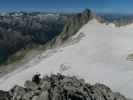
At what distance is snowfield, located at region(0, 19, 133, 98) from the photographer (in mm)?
52812

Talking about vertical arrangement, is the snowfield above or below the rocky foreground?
below

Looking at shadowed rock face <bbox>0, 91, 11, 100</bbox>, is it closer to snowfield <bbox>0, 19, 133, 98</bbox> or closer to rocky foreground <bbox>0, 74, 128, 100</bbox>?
rocky foreground <bbox>0, 74, 128, 100</bbox>

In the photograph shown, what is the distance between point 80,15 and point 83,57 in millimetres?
23827

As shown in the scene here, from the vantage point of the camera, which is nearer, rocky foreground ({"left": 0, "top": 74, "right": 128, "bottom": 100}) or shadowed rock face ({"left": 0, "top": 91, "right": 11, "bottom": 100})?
rocky foreground ({"left": 0, "top": 74, "right": 128, "bottom": 100})

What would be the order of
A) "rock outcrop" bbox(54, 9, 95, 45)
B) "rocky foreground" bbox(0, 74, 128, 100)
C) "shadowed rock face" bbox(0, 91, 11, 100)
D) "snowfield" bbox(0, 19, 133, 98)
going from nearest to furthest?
"rocky foreground" bbox(0, 74, 128, 100)
"shadowed rock face" bbox(0, 91, 11, 100)
"snowfield" bbox(0, 19, 133, 98)
"rock outcrop" bbox(54, 9, 95, 45)

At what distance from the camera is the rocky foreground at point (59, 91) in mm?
36500

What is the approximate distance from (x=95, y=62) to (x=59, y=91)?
24.7m

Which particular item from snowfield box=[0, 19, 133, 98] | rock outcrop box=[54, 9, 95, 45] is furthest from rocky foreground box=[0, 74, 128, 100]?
rock outcrop box=[54, 9, 95, 45]

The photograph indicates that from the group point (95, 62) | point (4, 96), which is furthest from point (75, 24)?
point (4, 96)

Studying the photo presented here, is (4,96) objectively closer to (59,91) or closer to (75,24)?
(59,91)

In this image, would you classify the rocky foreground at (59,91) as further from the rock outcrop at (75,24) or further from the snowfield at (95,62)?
the rock outcrop at (75,24)

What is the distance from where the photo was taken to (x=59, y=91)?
3684 cm

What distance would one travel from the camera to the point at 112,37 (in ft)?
241

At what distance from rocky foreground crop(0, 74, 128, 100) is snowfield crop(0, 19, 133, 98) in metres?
6.15
